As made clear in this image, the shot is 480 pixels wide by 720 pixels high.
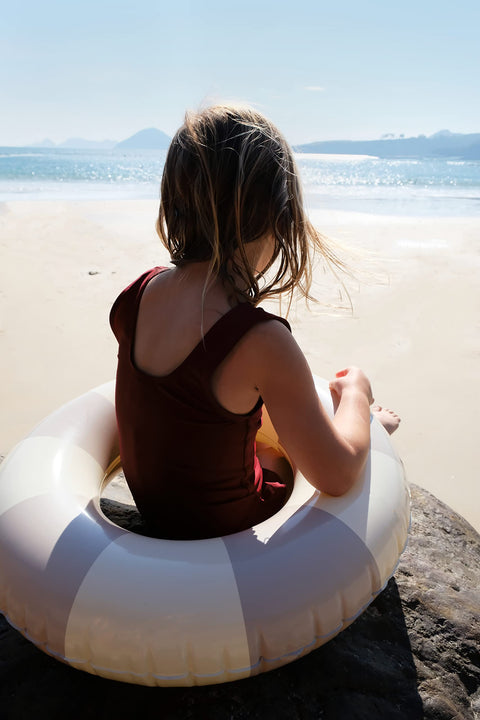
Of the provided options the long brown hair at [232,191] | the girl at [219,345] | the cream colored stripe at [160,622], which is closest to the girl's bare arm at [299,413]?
the girl at [219,345]

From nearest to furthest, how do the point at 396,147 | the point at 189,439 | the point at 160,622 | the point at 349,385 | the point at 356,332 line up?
the point at 160,622 → the point at 189,439 → the point at 349,385 → the point at 356,332 → the point at 396,147

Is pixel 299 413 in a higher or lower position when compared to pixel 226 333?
lower

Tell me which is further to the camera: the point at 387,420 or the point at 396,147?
the point at 396,147

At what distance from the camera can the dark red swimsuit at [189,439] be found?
1.05 metres

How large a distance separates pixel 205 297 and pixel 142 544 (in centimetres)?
48

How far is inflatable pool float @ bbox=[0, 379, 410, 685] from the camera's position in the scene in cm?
101

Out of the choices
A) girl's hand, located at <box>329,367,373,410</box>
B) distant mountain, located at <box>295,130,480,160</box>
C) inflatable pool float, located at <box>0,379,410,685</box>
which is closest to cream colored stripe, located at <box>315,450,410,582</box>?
inflatable pool float, located at <box>0,379,410,685</box>

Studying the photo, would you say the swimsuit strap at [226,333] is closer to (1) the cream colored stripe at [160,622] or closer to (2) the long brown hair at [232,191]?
(2) the long brown hair at [232,191]

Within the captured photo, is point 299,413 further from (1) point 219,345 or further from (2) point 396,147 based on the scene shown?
(2) point 396,147

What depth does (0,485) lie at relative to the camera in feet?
4.25

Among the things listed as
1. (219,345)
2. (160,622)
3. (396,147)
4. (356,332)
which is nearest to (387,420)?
(219,345)

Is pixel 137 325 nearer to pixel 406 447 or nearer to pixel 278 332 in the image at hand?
pixel 278 332

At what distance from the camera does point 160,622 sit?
1.00 metres

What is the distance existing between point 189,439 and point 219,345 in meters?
0.22
